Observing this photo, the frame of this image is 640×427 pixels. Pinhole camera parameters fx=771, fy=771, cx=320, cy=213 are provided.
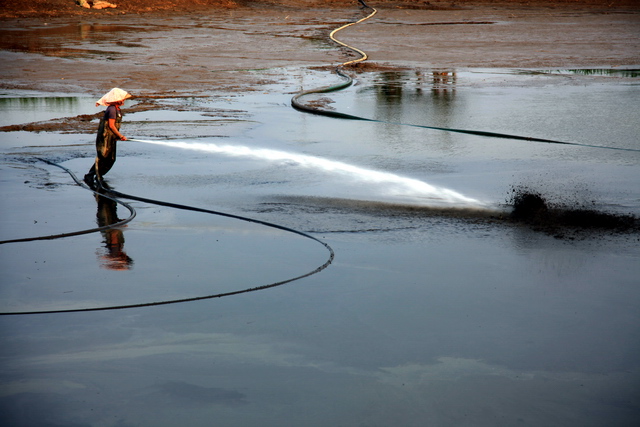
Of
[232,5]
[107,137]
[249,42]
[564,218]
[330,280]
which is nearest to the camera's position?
[330,280]

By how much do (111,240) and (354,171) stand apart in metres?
3.49

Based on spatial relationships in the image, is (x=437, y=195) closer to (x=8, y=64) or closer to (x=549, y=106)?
(x=549, y=106)

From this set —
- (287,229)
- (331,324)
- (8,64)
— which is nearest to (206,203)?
(287,229)

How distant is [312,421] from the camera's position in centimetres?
382

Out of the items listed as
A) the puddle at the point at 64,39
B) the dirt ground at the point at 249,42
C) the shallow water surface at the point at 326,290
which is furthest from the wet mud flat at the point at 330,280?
the puddle at the point at 64,39

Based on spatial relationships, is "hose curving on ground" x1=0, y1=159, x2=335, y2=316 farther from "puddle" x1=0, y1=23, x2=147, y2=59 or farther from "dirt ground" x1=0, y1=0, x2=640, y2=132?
"puddle" x1=0, y1=23, x2=147, y2=59

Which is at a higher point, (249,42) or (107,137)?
(249,42)

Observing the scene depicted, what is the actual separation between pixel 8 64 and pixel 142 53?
4205 millimetres

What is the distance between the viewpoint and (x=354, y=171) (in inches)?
365

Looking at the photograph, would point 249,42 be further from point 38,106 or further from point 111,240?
point 111,240

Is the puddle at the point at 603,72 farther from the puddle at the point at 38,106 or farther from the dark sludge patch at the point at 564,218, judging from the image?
the dark sludge patch at the point at 564,218

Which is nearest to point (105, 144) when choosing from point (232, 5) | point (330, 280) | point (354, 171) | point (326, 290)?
point (354, 171)

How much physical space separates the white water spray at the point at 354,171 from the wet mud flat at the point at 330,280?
44 millimetres

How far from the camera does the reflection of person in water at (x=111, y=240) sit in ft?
20.0
